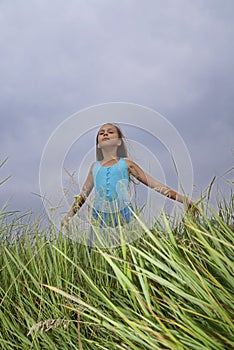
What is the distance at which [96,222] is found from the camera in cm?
210

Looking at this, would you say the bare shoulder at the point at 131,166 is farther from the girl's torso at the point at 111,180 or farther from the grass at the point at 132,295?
the grass at the point at 132,295

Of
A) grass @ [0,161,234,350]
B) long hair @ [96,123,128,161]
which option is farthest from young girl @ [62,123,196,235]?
Result: grass @ [0,161,234,350]

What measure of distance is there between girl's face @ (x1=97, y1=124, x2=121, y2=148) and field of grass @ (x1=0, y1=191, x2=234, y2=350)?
0.63 metres

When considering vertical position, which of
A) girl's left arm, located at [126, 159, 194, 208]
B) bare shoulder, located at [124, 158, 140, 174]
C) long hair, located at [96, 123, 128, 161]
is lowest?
girl's left arm, located at [126, 159, 194, 208]

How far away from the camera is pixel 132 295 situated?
142 cm

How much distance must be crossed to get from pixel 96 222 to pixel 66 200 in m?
0.22

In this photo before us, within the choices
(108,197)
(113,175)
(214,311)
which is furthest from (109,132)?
(214,311)

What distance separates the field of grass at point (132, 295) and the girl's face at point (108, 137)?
0.63m

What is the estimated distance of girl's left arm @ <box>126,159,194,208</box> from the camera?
2.07m

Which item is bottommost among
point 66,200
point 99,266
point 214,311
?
point 214,311

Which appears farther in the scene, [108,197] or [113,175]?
[113,175]

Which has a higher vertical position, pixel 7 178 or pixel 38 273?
pixel 7 178

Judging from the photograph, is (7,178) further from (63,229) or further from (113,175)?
(113,175)

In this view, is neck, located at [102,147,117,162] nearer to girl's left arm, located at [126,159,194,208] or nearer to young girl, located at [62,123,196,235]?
young girl, located at [62,123,196,235]
